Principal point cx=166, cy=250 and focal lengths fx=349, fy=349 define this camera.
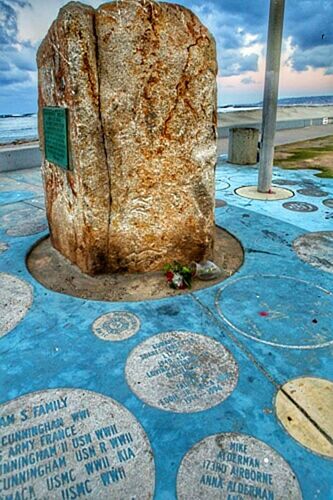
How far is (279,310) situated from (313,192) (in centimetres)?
432

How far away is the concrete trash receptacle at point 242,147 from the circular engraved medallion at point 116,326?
688cm

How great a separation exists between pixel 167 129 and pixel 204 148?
42 centimetres

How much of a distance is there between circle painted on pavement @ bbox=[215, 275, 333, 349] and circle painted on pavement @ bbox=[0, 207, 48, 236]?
288cm

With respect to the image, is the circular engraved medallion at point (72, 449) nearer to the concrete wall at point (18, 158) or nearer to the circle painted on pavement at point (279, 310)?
the circle painted on pavement at point (279, 310)

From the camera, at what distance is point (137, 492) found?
154 centimetres

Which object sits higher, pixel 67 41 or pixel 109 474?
pixel 67 41

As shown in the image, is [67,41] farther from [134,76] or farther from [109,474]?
[109,474]

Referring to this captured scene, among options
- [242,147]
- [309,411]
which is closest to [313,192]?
[242,147]

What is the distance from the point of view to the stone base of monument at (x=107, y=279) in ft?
10.6

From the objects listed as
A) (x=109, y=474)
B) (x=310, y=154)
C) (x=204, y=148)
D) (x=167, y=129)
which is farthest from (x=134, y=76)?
(x=310, y=154)

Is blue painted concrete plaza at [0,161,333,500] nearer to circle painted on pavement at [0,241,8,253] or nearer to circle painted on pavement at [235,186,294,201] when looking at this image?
circle painted on pavement at [0,241,8,253]

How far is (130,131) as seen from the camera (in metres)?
3.17

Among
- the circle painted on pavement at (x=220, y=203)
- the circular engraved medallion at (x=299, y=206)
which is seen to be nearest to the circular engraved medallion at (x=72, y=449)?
the circle painted on pavement at (x=220, y=203)

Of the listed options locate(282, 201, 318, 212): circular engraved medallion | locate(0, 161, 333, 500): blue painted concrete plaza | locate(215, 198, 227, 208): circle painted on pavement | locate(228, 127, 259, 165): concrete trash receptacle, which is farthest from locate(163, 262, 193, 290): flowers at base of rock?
locate(228, 127, 259, 165): concrete trash receptacle
